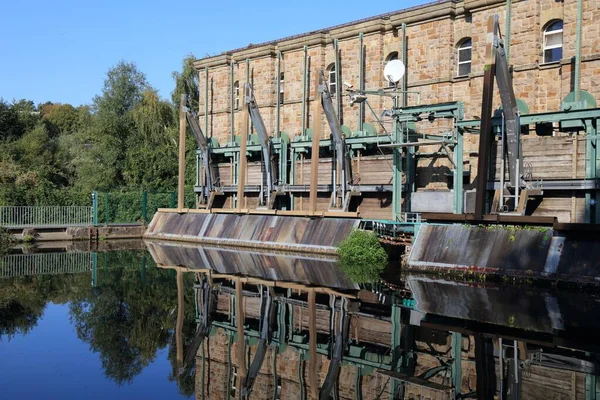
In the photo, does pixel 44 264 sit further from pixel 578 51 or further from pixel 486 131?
pixel 578 51

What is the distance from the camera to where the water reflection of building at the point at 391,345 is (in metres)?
8.23

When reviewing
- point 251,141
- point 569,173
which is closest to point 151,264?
point 251,141

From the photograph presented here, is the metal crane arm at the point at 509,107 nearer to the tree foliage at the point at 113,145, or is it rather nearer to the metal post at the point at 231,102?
the metal post at the point at 231,102

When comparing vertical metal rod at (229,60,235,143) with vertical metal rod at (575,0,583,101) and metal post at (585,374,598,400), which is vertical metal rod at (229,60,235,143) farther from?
metal post at (585,374,598,400)

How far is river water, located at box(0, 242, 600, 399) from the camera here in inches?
330

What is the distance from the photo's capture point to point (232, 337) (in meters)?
10.9

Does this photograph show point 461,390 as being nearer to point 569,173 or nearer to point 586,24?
point 569,173

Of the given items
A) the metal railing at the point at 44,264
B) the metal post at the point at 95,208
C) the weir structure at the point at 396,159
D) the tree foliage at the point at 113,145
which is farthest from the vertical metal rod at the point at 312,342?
the tree foliage at the point at 113,145

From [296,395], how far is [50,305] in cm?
837

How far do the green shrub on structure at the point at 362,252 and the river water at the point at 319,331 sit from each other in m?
1.06

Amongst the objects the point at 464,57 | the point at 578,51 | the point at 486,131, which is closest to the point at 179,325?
the point at 486,131

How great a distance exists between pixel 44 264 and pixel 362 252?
35.0 feet

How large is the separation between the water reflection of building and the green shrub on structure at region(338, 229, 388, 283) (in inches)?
183

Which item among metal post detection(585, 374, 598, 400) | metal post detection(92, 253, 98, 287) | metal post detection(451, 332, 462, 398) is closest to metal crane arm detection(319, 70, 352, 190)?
metal post detection(92, 253, 98, 287)
